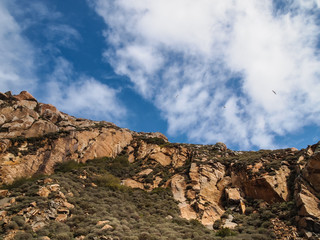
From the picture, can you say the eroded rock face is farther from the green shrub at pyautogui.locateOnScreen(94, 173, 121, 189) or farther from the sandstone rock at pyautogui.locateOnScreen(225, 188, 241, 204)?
the sandstone rock at pyautogui.locateOnScreen(225, 188, 241, 204)

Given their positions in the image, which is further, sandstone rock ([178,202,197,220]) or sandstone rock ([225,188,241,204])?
sandstone rock ([225,188,241,204])

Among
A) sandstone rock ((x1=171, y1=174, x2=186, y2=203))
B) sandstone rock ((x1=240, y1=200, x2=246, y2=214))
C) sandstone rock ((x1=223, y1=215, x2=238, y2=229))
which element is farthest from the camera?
sandstone rock ((x1=171, y1=174, x2=186, y2=203))

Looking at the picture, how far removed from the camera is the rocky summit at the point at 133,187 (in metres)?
18.0

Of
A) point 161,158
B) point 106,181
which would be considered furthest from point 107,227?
point 161,158

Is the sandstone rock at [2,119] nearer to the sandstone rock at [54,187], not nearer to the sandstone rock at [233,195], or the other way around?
the sandstone rock at [54,187]

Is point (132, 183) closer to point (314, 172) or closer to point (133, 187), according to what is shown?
point (133, 187)

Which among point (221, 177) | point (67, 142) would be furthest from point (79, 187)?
point (221, 177)

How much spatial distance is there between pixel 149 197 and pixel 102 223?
40.8ft

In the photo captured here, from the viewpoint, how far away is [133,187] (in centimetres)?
3203

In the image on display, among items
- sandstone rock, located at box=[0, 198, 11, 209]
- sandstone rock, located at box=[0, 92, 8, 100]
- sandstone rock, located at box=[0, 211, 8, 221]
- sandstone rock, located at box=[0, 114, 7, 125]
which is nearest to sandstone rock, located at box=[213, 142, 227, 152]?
sandstone rock, located at box=[0, 198, 11, 209]

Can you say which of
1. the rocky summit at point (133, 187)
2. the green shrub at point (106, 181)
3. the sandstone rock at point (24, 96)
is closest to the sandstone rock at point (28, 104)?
the rocky summit at point (133, 187)

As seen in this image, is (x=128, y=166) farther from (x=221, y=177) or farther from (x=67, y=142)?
(x=221, y=177)

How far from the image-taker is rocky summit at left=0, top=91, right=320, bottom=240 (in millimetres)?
18031

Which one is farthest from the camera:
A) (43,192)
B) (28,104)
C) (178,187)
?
(28,104)
